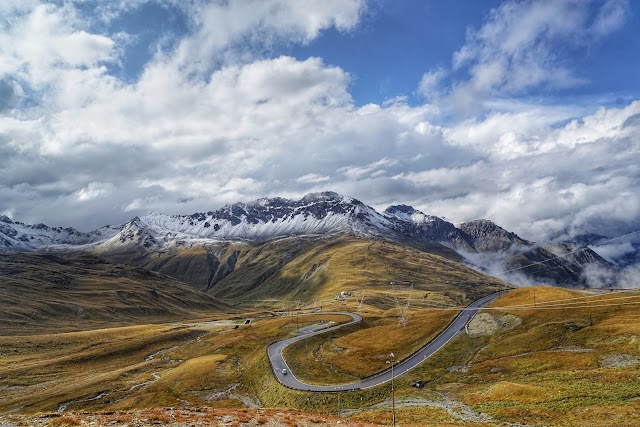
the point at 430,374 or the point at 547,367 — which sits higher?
the point at 547,367

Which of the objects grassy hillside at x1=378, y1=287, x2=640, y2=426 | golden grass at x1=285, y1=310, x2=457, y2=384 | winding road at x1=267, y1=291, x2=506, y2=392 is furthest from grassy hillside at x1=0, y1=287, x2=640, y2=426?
winding road at x1=267, y1=291, x2=506, y2=392

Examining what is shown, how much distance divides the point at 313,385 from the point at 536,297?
104 m

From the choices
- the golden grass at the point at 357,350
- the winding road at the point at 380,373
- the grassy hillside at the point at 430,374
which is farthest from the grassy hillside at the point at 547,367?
the golden grass at the point at 357,350

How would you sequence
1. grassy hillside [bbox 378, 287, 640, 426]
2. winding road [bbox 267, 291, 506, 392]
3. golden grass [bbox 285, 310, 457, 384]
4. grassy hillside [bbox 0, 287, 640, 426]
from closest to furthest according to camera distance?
grassy hillside [bbox 378, 287, 640, 426]
grassy hillside [bbox 0, 287, 640, 426]
winding road [bbox 267, 291, 506, 392]
golden grass [bbox 285, 310, 457, 384]

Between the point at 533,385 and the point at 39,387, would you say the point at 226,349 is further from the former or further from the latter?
A: the point at 533,385

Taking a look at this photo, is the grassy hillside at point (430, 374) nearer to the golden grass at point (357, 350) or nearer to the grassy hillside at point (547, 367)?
the grassy hillside at point (547, 367)

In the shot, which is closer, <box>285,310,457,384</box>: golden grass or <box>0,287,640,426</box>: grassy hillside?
<box>0,287,640,426</box>: grassy hillside

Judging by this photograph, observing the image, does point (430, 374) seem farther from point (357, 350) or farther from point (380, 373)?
point (357, 350)

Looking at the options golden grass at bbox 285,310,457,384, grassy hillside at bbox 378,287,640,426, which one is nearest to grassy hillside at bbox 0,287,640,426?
grassy hillside at bbox 378,287,640,426

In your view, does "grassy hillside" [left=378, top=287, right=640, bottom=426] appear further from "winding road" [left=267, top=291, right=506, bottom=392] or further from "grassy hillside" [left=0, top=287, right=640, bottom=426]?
"winding road" [left=267, top=291, right=506, bottom=392]

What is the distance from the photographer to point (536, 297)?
548 ft

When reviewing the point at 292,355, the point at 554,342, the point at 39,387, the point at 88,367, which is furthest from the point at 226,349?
the point at 554,342

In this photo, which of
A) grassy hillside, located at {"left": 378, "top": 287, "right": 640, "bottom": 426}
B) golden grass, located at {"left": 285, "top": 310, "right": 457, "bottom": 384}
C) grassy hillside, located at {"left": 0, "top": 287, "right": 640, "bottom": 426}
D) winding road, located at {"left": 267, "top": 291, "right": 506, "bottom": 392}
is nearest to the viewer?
grassy hillside, located at {"left": 378, "top": 287, "right": 640, "bottom": 426}

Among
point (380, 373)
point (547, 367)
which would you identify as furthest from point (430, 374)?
point (547, 367)
